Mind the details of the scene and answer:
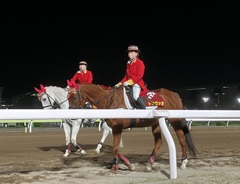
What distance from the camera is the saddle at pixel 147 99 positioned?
8.15 metres

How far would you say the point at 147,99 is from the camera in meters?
8.45

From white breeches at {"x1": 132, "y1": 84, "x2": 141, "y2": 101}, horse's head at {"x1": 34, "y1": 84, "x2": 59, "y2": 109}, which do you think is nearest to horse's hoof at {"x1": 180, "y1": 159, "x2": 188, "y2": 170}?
white breeches at {"x1": 132, "y1": 84, "x2": 141, "y2": 101}

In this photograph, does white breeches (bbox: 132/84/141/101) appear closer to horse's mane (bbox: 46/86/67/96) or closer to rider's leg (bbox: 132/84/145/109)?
rider's leg (bbox: 132/84/145/109)

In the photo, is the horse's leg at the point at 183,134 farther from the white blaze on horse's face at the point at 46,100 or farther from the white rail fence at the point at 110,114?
the white blaze on horse's face at the point at 46,100

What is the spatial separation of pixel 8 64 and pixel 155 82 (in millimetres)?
19846

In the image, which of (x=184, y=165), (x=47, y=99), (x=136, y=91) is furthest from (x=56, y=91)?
(x=184, y=165)

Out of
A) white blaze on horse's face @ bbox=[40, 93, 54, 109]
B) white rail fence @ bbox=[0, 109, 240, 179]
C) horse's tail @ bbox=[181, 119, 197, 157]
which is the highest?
white blaze on horse's face @ bbox=[40, 93, 54, 109]

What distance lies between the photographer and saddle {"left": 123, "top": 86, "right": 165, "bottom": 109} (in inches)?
321

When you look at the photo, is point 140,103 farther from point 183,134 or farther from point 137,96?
point 183,134

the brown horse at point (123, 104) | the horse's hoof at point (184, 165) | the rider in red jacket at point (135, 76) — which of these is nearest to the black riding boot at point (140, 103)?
the rider in red jacket at point (135, 76)

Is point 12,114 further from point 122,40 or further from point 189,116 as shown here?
point 122,40

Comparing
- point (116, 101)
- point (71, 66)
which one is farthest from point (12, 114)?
point (71, 66)

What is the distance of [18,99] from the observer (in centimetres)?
5109

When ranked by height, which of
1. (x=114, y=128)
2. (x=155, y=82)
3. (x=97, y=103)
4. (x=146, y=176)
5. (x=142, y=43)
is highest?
(x=142, y=43)
